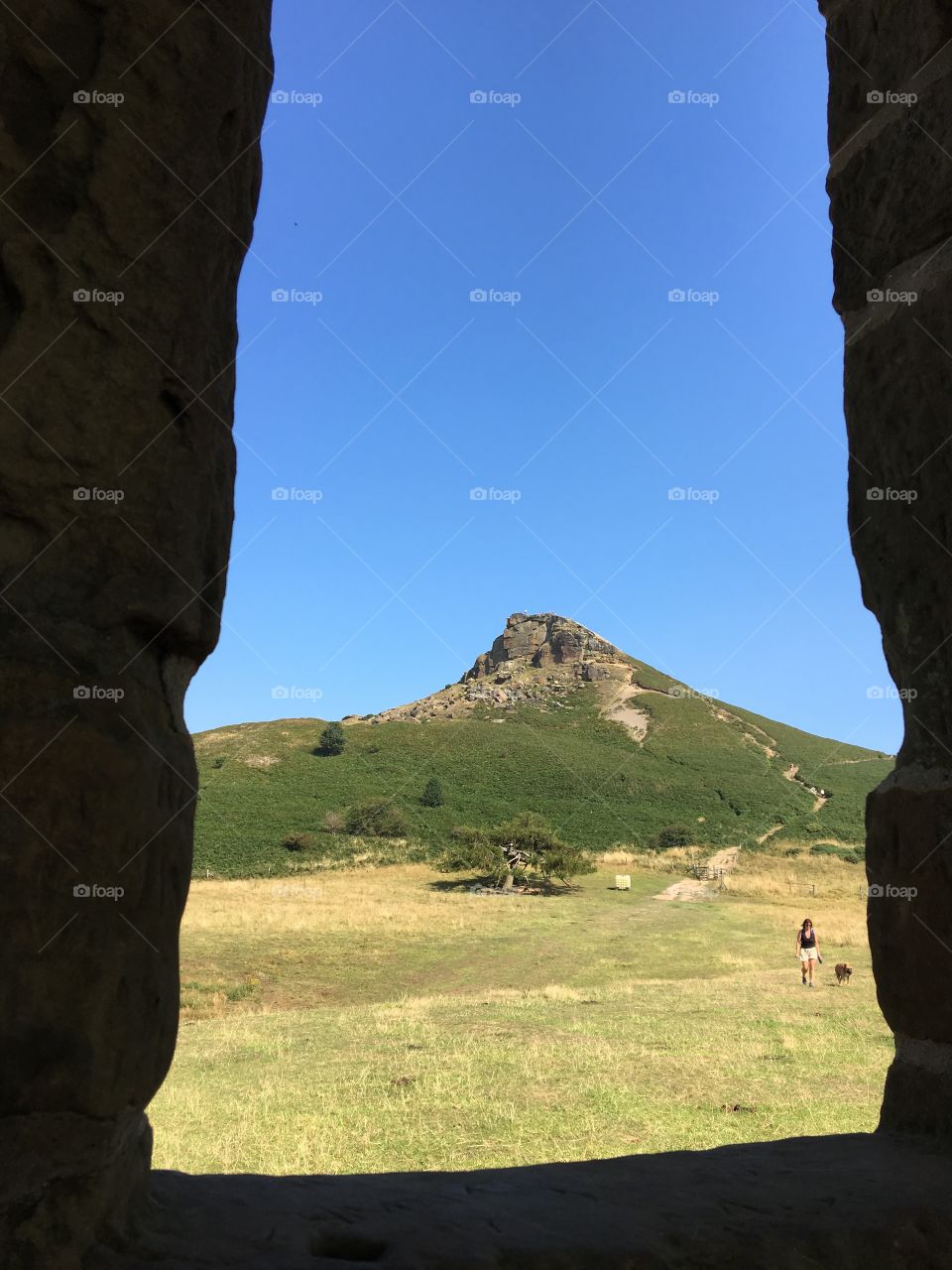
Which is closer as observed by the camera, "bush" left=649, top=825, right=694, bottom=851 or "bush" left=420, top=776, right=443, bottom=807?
"bush" left=649, top=825, right=694, bottom=851

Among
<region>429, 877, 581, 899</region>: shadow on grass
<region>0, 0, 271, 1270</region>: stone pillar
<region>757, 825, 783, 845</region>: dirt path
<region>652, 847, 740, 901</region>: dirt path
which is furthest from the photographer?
<region>757, 825, 783, 845</region>: dirt path

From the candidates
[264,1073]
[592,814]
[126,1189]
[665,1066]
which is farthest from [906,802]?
[592,814]

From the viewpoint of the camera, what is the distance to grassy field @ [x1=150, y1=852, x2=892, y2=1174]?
242 inches

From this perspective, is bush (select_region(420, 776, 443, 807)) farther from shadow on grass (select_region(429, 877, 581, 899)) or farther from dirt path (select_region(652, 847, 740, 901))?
shadow on grass (select_region(429, 877, 581, 899))

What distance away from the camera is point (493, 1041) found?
9.28 m

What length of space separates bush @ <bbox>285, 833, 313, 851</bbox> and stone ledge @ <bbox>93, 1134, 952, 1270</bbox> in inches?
1440

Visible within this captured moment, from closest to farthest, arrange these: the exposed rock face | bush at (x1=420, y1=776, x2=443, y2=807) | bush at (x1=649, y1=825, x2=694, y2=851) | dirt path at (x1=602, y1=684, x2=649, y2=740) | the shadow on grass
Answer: the shadow on grass, bush at (x1=649, y1=825, x2=694, y2=851), bush at (x1=420, y1=776, x2=443, y2=807), dirt path at (x1=602, y1=684, x2=649, y2=740), the exposed rock face

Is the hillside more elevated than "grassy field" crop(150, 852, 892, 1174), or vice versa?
the hillside

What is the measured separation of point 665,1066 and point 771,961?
10.9m

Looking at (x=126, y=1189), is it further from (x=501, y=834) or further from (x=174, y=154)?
(x=501, y=834)

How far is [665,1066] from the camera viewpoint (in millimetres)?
8047

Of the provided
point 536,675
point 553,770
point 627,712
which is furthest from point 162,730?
point 536,675

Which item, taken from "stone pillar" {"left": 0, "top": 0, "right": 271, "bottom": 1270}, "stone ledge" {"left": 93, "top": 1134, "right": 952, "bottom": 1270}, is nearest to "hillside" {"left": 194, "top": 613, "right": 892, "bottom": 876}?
"stone ledge" {"left": 93, "top": 1134, "right": 952, "bottom": 1270}

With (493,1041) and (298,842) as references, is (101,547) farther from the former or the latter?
(298,842)
